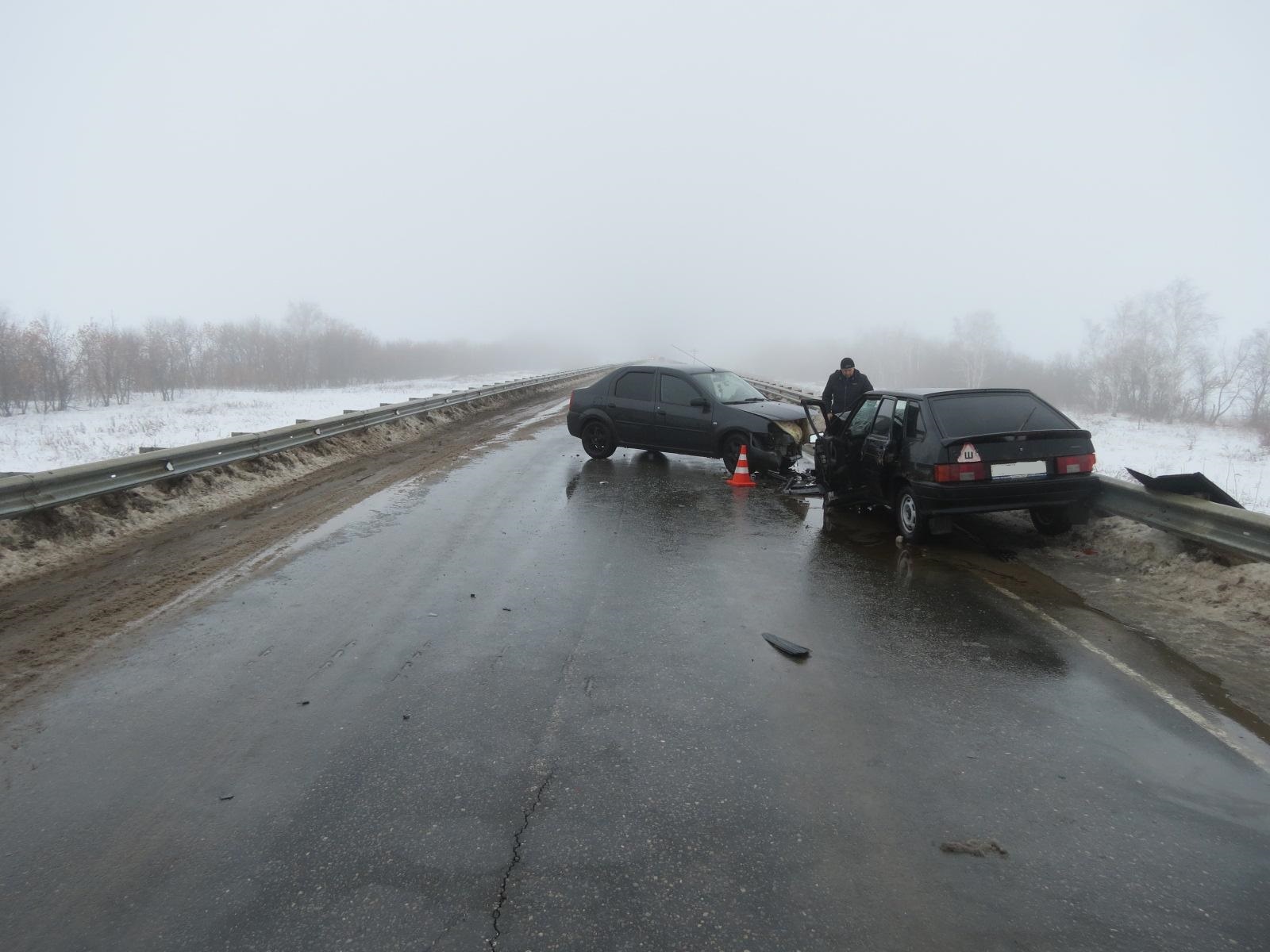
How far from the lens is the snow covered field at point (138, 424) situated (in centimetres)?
1561

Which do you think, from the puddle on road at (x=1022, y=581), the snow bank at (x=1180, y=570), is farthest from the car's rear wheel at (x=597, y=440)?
the snow bank at (x=1180, y=570)

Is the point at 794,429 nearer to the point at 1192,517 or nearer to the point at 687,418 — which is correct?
the point at 687,418

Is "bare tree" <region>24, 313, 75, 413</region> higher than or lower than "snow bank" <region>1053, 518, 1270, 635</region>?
higher

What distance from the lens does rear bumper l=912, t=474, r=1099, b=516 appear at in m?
6.86

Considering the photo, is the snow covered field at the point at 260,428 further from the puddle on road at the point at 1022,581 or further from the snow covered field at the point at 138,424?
the puddle on road at the point at 1022,581

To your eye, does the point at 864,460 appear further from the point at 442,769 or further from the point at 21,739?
the point at 21,739

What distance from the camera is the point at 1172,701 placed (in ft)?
13.5

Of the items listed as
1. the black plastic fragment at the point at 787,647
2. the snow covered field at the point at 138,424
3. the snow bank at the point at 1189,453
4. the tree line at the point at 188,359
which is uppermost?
the tree line at the point at 188,359

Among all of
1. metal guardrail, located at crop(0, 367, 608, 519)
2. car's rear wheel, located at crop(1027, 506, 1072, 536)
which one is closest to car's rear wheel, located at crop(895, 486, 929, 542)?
car's rear wheel, located at crop(1027, 506, 1072, 536)

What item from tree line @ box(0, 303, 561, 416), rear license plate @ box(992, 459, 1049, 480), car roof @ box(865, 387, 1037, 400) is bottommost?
rear license plate @ box(992, 459, 1049, 480)

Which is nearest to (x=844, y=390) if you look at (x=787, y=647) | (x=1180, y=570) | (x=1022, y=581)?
(x=1022, y=581)

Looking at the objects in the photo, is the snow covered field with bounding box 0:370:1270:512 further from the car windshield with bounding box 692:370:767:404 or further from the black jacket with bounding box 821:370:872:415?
the car windshield with bounding box 692:370:767:404

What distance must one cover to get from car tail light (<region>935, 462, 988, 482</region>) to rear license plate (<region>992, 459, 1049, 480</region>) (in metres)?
0.11

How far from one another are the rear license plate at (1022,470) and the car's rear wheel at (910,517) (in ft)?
2.61
